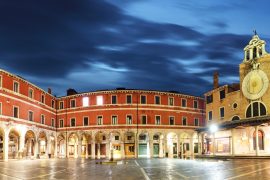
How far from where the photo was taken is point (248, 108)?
47844 millimetres

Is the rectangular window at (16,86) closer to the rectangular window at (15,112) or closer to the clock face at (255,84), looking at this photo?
the rectangular window at (15,112)

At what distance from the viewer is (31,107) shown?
5703cm

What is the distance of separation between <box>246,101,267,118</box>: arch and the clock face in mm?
890

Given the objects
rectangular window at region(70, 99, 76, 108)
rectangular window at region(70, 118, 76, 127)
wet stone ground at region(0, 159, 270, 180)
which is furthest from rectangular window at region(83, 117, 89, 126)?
wet stone ground at region(0, 159, 270, 180)

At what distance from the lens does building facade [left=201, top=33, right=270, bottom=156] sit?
44.8 meters

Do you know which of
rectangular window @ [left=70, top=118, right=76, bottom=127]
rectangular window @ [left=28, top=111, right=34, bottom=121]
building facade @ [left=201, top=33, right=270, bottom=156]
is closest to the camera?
building facade @ [left=201, top=33, right=270, bottom=156]

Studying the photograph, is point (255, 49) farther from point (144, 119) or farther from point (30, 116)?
point (30, 116)

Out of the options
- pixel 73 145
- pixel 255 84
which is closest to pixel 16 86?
pixel 73 145

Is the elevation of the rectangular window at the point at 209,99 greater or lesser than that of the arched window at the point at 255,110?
greater

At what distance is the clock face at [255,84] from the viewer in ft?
151

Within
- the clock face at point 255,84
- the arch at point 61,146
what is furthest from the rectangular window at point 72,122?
the clock face at point 255,84

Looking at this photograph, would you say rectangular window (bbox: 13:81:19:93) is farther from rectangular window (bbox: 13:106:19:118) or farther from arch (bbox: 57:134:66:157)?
arch (bbox: 57:134:66:157)

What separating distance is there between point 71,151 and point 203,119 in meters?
28.9

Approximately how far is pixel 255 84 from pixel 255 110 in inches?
134
